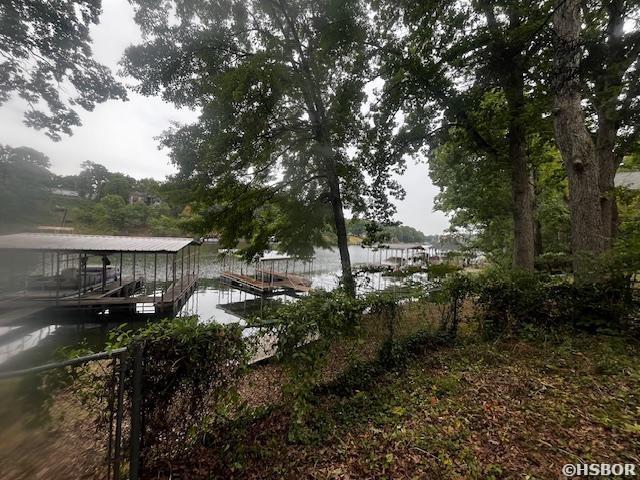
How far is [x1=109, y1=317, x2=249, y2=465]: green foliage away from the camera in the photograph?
2283 millimetres

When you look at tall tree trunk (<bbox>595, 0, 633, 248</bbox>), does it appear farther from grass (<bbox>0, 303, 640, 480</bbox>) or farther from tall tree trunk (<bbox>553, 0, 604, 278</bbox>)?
grass (<bbox>0, 303, 640, 480</bbox>)

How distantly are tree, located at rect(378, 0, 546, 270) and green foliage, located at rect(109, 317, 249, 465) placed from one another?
7.08 m

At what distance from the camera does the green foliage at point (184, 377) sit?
2.28 meters

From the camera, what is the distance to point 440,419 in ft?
9.70

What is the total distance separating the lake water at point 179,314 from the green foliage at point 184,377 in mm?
219

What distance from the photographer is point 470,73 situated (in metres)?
6.80

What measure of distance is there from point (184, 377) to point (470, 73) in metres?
8.78

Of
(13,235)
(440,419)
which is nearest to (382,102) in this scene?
(440,419)

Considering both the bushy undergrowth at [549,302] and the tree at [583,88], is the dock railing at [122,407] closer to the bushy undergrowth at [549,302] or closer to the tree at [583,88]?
the bushy undergrowth at [549,302]

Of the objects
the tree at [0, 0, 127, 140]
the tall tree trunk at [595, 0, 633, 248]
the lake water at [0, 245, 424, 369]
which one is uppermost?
the tall tree trunk at [595, 0, 633, 248]

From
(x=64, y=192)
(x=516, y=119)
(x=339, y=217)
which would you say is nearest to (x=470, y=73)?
(x=516, y=119)

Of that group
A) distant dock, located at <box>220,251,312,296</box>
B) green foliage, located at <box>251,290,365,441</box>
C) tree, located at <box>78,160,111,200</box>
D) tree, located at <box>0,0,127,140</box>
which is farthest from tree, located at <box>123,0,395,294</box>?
distant dock, located at <box>220,251,312,296</box>

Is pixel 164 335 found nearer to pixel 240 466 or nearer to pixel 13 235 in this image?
pixel 240 466

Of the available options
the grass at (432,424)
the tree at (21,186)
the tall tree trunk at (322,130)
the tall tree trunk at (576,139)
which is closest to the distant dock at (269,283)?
the tall tree trunk at (322,130)
